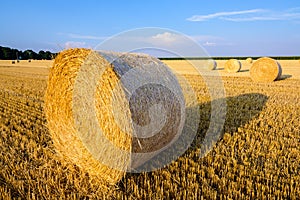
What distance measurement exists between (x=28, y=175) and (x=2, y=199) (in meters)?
0.49

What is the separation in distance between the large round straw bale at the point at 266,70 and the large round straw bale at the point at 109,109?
40.3ft

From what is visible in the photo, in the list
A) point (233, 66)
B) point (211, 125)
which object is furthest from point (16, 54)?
point (211, 125)

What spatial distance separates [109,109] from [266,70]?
13.8 m

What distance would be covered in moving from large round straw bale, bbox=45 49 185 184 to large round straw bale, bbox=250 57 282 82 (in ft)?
40.3

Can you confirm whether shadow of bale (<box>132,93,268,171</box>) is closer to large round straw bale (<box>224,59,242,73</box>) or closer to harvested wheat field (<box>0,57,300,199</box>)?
harvested wheat field (<box>0,57,300,199</box>)

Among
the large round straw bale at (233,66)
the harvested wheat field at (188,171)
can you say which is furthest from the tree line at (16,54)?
the harvested wheat field at (188,171)

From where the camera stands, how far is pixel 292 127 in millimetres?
5855

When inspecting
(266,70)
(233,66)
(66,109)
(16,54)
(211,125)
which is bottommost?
Answer: (211,125)

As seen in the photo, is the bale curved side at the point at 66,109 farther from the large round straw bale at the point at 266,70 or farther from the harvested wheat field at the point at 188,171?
the large round straw bale at the point at 266,70

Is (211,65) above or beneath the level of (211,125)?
above

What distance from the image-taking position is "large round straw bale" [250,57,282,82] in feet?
49.7

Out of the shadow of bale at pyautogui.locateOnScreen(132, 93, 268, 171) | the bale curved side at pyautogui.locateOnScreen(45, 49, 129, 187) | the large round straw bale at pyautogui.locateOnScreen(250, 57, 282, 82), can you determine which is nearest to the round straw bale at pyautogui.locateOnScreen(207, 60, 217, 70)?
the large round straw bale at pyautogui.locateOnScreen(250, 57, 282, 82)

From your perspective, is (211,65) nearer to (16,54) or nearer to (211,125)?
(211,125)

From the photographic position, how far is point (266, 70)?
15430 millimetres
